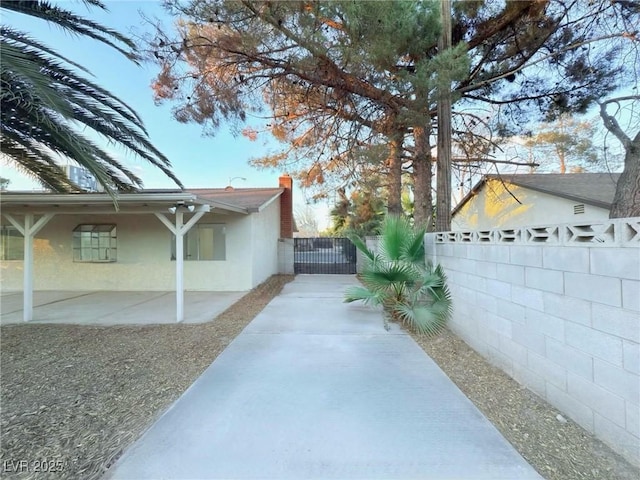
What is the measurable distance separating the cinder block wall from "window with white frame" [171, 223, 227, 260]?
7.95 meters

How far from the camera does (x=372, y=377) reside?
12.9 ft

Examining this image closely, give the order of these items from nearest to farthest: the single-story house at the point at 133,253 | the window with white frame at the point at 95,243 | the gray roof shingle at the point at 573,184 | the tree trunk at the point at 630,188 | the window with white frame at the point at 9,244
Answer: the tree trunk at the point at 630,188, the gray roof shingle at the point at 573,184, the single-story house at the point at 133,253, the window with white frame at the point at 95,243, the window with white frame at the point at 9,244

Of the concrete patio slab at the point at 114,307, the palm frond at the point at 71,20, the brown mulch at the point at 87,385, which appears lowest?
the brown mulch at the point at 87,385

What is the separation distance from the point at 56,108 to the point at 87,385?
3.10 metres

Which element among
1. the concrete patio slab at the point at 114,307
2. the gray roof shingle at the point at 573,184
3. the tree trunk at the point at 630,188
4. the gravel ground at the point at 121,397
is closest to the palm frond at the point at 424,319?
the gravel ground at the point at 121,397

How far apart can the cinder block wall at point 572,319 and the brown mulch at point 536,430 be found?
0.10m

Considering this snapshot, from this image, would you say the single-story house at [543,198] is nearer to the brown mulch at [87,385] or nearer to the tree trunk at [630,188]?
the tree trunk at [630,188]

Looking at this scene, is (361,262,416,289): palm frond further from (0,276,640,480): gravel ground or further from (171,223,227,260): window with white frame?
(171,223,227,260): window with white frame

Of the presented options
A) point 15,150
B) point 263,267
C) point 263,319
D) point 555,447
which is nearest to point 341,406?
point 555,447

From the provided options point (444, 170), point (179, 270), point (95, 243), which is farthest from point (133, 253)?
point (444, 170)

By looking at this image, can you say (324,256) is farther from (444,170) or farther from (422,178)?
(444,170)

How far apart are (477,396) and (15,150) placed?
7.85m

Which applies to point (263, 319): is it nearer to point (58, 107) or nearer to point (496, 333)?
point (496, 333)

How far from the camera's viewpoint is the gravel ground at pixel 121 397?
2.49 m
